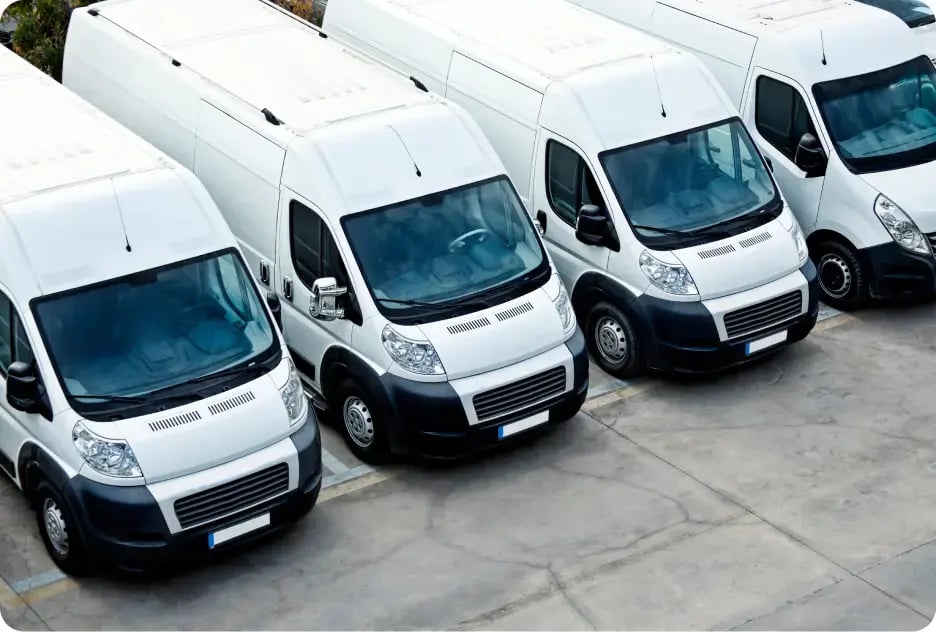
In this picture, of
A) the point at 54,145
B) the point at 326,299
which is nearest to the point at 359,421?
the point at 326,299

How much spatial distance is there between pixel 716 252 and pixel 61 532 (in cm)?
566

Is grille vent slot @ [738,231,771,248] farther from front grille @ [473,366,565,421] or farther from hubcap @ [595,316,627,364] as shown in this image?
front grille @ [473,366,565,421]

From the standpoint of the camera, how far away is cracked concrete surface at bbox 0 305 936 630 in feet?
32.4

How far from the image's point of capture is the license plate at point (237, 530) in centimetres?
996

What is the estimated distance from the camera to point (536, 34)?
1392cm

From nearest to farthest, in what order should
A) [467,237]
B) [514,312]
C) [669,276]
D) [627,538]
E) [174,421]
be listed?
[174,421] → [627,538] → [514,312] → [467,237] → [669,276]

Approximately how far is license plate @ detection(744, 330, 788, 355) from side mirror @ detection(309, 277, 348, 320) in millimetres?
3447

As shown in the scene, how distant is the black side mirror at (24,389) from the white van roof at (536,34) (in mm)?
5157

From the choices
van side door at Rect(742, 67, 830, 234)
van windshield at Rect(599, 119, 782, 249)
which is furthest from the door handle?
van side door at Rect(742, 67, 830, 234)

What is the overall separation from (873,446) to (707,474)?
4.56 ft

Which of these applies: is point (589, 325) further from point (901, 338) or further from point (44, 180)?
point (44, 180)

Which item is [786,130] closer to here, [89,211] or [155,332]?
[155,332]

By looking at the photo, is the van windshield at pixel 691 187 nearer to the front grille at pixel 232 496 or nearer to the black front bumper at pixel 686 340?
the black front bumper at pixel 686 340

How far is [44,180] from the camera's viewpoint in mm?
10766
